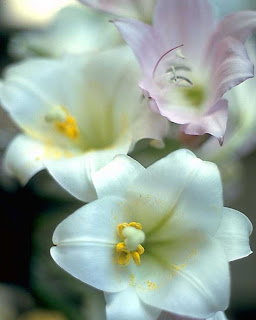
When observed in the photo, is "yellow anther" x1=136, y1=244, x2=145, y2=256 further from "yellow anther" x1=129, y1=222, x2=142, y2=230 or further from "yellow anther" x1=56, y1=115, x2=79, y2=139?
"yellow anther" x1=56, y1=115, x2=79, y2=139

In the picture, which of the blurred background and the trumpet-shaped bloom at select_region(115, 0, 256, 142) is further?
the blurred background

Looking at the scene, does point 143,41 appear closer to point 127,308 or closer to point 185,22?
point 185,22

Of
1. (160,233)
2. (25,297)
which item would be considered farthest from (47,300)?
(160,233)

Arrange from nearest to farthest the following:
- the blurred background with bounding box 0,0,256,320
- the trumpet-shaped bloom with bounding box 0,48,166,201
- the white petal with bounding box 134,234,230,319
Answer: the white petal with bounding box 134,234,230,319 → the trumpet-shaped bloom with bounding box 0,48,166,201 → the blurred background with bounding box 0,0,256,320

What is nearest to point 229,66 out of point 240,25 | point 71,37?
point 240,25

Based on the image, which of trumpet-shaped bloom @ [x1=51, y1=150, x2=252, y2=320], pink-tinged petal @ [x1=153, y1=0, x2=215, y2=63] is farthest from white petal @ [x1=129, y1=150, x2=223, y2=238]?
pink-tinged petal @ [x1=153, y1=0, x2=215, y2=63]
